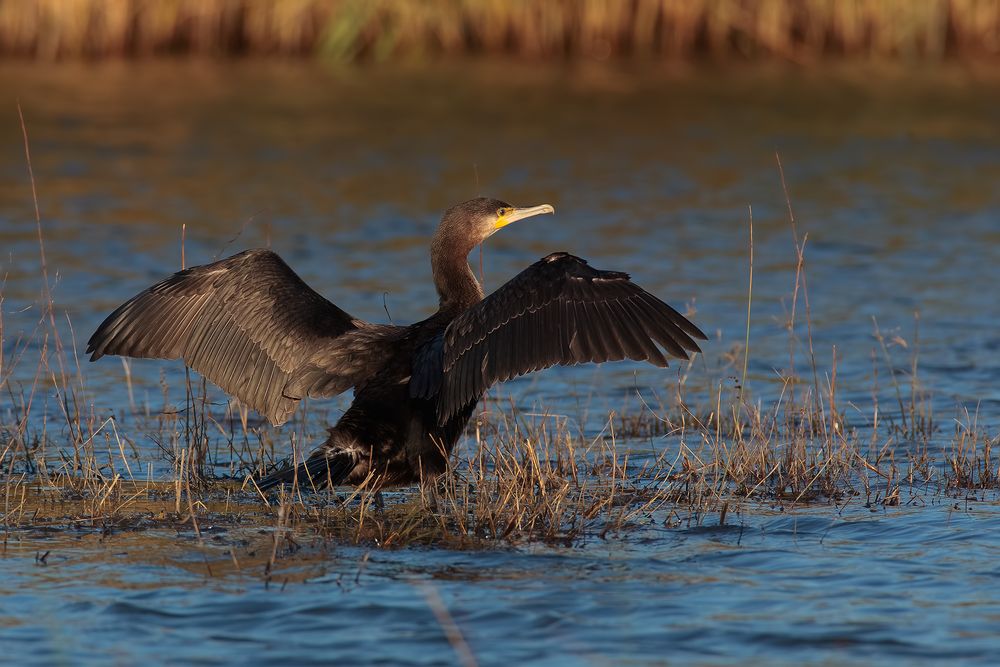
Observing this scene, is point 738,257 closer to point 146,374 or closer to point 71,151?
point 146,374

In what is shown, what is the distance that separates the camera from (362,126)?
18.8m

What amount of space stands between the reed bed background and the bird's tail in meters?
14.8

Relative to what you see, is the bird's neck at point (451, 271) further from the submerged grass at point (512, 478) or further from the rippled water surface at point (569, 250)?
the submerged grass at point (512, 478)

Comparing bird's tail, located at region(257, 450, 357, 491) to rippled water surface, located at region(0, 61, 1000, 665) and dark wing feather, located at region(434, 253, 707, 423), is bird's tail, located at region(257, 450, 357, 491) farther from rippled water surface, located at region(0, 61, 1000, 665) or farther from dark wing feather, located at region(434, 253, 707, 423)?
dark wing feather, located at region(434, 253, 707, 423)

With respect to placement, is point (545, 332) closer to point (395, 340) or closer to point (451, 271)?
point (395, 340)

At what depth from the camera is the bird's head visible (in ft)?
24.7

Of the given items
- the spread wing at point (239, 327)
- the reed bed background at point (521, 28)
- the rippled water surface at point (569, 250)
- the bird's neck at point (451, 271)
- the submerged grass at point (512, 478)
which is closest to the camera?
the rippled water surface at point (569, 250)

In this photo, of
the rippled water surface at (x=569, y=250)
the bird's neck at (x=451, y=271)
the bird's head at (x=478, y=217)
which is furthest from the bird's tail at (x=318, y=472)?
the bird's head at (x=478, y=217)

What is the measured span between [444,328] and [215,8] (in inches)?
606

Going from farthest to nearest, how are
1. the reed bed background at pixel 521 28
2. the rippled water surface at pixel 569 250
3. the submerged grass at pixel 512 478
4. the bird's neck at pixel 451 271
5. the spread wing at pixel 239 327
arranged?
the reed bed background at pixel 521 28, the bird's neck at pixel 451 271, the spread wing at pixel 239 327, the submerged grass at pixel 512 478, the rippled water surface at pixel 569 250

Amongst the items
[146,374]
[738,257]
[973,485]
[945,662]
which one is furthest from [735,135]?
[945,662]

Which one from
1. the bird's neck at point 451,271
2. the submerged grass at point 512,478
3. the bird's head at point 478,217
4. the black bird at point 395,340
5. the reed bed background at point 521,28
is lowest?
the submerged grass at point 512,478

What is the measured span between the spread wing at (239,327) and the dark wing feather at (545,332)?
799mm

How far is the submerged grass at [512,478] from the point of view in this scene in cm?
632
